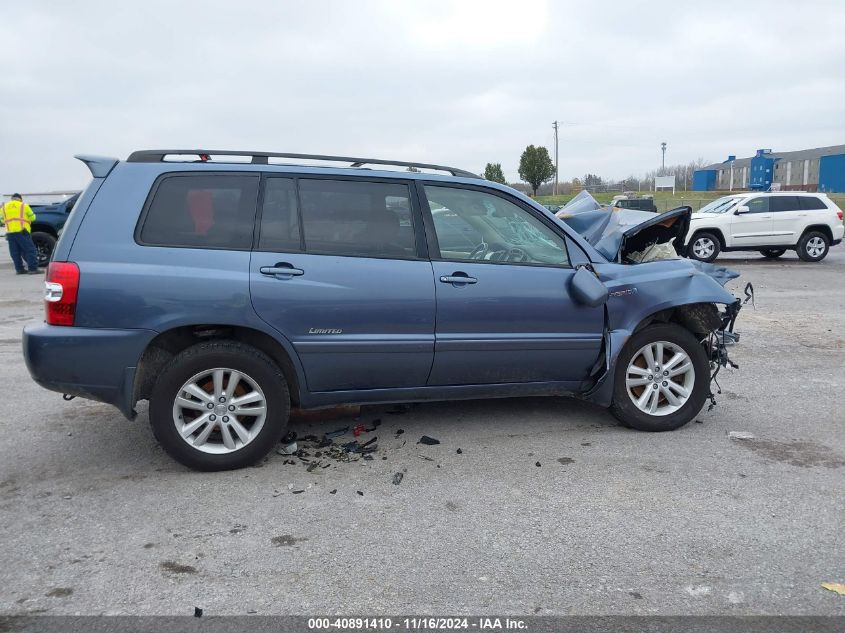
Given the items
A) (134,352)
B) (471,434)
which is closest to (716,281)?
(471,434)

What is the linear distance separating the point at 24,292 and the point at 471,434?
10597 mm

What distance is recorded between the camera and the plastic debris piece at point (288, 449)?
4.27 m

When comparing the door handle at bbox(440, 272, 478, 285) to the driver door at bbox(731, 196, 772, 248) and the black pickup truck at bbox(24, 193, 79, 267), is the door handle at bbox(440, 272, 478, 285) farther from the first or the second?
the black pickup truck at bbox(24, 193, 79, 267)

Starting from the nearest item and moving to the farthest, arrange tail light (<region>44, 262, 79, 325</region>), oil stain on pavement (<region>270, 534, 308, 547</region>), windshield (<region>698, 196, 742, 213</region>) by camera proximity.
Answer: oil stain on pavement (<region>270, 534, 308, 547</region>)
tail light (<region>44, 262, 79, 325</region>)
windshield (<region>698, 196, 742, 213</region>)

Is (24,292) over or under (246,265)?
under

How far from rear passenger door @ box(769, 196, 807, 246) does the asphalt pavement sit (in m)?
12.9

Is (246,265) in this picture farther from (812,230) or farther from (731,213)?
(812,230)

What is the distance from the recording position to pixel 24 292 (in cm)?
1211

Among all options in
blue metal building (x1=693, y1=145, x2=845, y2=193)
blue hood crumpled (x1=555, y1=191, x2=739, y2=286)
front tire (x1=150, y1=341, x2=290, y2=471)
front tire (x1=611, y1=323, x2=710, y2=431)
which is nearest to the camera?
front tire (x1=150, y1=341, x2=290, y2=471)

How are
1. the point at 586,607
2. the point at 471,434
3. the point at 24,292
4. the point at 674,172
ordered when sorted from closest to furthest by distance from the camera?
the point at 586,607 → the point at 471,434 → the point at 24,292 → the point at 674,172

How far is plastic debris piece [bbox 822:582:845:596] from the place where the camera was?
2793 mm

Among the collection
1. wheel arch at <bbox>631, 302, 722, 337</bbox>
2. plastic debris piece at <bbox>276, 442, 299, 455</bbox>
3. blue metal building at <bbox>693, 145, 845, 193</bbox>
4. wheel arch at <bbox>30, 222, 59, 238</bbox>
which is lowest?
plastic debris piece at <bbox>276, 442, 299, 455</bbox>

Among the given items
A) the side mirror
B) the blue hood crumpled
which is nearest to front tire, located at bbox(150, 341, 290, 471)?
the side mirror

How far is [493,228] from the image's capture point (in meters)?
4.47
